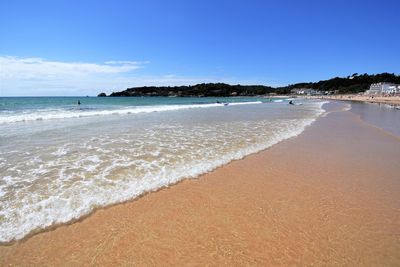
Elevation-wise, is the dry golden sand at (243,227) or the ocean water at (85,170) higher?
the ocean water at (85,170)

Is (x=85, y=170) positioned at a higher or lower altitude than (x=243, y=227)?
higher

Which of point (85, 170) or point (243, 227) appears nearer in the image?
point (243, 227)

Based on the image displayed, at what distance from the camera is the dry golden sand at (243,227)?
3.07 metres

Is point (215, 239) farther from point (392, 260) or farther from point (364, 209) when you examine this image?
point (364, 209)

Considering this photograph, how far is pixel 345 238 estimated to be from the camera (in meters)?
3.44

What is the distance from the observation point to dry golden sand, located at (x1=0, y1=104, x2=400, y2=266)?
3.07 m

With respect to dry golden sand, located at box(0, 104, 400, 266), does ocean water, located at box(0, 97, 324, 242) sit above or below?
above

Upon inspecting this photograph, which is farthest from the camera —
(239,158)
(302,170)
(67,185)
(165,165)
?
(239,158)

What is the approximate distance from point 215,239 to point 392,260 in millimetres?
2297

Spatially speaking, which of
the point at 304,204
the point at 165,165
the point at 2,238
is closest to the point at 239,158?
the point at 165,165

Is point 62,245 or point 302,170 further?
point 302,170

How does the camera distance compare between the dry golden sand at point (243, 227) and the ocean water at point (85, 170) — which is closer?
the dry golden sand at point (243, 227)

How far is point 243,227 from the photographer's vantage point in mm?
3752

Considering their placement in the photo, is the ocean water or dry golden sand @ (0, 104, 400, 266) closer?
dry golden sand @ (0, 104, 400, 266)
